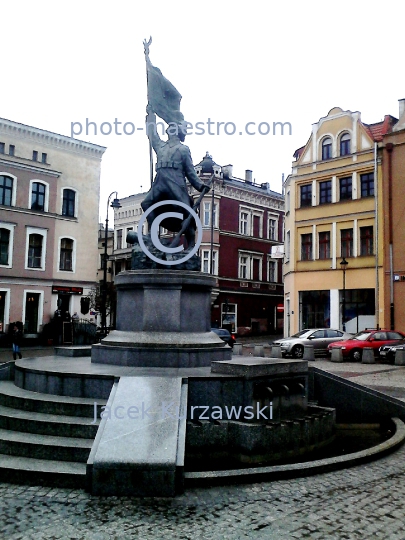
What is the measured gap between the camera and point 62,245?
3894cm

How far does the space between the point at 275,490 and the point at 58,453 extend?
8.70 ft

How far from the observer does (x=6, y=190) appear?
35.6 meters

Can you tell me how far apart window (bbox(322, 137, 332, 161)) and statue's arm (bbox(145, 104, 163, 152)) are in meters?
27.6

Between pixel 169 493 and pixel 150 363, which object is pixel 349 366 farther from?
pixel 169 493

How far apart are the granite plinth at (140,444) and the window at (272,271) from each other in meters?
46.6

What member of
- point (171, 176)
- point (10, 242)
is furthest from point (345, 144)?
point (171, 176)

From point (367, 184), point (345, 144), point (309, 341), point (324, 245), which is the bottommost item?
point (309, 341)

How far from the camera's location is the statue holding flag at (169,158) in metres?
11.8

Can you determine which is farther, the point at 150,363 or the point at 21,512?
the point at 150,363

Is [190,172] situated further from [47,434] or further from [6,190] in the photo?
[6,190]

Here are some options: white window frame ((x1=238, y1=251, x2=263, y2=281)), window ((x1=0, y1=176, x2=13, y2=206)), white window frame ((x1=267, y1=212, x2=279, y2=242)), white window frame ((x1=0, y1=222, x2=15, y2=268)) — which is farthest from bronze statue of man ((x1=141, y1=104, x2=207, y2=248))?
white window frame ((x1=267, y1=212, x2=279, y2=242))

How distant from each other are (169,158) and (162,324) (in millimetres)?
3862

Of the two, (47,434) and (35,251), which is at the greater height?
(35,251)

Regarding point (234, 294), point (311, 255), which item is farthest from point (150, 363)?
point (234, 294)
